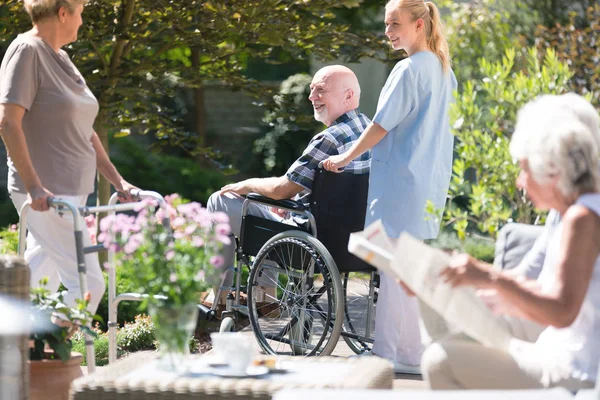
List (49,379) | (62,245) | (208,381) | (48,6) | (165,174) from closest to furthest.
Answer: (208,381), (49,379), (48,6), (62,245), (165,174)

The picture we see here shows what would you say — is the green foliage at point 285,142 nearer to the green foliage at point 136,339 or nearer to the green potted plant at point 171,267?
the green foliage at point 136,339

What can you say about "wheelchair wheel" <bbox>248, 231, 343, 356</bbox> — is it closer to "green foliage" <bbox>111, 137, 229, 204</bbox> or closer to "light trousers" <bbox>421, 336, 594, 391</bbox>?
"light trousers" <bbox>421, 336, 594, 391</bbox>

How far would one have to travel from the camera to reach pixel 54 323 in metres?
3.23

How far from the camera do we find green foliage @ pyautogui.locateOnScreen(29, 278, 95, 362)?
10.3 feet

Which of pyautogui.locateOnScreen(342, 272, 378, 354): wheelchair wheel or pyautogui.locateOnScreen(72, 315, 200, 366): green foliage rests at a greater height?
pyautogui.locateOnScreen(342, 272, 378, 354): wheelchair wheel

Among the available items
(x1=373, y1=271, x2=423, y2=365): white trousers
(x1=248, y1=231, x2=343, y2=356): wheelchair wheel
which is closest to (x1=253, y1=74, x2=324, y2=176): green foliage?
(x1=248, y1=231, x2=343, y2=356): wheelchair wheel

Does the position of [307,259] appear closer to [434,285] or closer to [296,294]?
[296,294]

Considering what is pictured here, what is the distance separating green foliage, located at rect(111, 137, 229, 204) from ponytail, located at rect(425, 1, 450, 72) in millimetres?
7554

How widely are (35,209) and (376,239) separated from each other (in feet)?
4.97

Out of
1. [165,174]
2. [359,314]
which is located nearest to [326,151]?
[359,314]

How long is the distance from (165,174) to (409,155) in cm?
818

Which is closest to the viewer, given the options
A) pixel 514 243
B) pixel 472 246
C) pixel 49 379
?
pixel 514 243

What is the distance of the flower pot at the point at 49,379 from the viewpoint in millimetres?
3102

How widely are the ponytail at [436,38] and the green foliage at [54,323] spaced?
1906 millimetres
